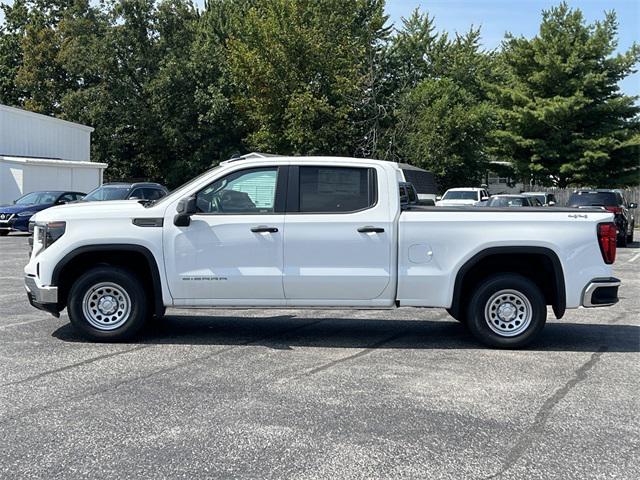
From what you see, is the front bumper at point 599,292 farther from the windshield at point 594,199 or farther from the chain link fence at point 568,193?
the chain link fence at point 568,193

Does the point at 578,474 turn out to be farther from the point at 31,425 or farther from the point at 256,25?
the point at 256,25

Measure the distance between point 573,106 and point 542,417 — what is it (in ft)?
127

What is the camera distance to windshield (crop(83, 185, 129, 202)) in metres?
22.7

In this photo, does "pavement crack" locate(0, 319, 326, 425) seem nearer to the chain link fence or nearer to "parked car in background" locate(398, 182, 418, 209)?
"parked car in background" locate(398, 182, 418, 209)

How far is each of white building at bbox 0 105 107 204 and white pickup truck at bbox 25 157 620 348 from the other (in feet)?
79.1

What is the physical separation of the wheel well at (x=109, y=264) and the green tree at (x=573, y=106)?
121 feet

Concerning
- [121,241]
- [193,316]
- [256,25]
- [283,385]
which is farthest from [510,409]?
[256,25]

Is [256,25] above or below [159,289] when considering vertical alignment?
above

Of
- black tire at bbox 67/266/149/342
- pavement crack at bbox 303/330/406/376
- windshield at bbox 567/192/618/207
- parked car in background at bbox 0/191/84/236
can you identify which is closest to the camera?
pavement crack at bbox 303/330/406/376

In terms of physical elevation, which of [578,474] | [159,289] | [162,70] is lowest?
[578,474]

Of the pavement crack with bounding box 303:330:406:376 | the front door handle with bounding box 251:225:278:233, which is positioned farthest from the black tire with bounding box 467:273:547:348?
the front door handle with bounding box 251:225:278:233

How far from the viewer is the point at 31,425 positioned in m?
5.17

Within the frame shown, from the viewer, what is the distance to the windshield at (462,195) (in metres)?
29.9

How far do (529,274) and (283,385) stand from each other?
3.28 m
